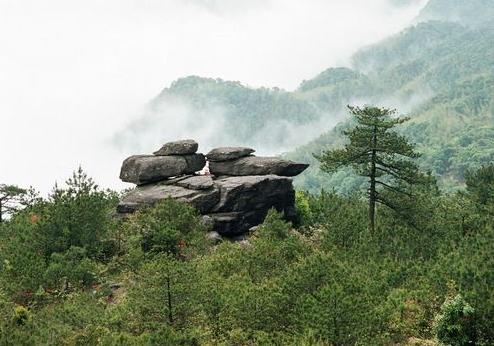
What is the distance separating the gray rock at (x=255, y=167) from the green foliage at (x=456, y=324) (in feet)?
110

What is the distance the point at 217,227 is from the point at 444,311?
97.5 feet

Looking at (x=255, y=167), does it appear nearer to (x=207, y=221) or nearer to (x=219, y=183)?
(x=219, y=183)

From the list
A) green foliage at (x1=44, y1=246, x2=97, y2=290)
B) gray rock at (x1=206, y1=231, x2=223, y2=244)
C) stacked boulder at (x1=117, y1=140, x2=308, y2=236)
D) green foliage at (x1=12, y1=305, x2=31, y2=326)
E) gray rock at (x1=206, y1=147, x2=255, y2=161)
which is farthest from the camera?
gray rock at (x1=206, y1=147, x2=255, y2=161)

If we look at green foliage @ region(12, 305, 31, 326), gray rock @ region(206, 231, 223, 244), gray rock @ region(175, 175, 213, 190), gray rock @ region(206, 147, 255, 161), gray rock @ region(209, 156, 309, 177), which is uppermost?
gray rock @ region(206, 147, 255, 161)

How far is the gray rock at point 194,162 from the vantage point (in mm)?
56750

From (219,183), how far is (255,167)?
474cm

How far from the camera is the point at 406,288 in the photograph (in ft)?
103

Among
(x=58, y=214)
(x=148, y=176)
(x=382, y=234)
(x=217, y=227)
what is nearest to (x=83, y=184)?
(x=58, y=214)

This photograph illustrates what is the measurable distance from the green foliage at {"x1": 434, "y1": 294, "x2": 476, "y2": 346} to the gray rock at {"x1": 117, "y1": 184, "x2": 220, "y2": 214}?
98.9 ft

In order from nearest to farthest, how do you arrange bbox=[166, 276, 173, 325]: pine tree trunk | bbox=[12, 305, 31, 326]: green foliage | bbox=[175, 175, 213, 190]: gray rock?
bbox=[166, 276, 173, 325]: pine tree trunk
bbox=[12, 305, 31, 326]: green foliage
bbox=[175, 175, 213, 190]: gray rock

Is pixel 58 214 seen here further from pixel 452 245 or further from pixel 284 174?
pixel 452 245

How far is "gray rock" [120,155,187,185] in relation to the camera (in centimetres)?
5481

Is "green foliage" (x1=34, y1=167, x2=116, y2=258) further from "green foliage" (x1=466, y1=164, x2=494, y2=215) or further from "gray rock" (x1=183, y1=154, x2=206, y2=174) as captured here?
"green foliage" (x1=466, y1=164, x2=494, y2=215)

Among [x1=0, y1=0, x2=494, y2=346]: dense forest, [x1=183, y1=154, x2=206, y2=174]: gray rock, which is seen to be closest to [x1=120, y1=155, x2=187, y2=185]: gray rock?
[x1=183, y1=154, x2=206, y2=174]: gray rock
